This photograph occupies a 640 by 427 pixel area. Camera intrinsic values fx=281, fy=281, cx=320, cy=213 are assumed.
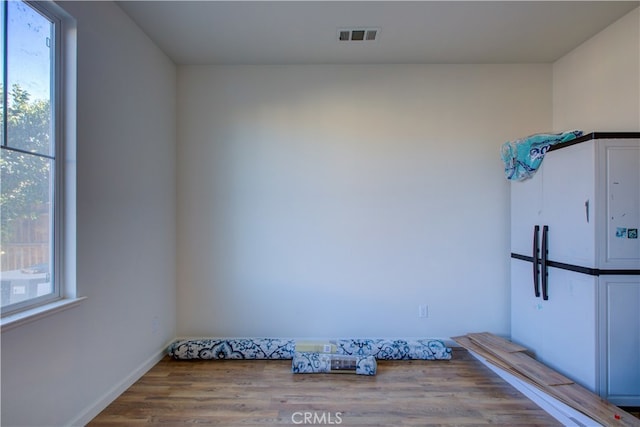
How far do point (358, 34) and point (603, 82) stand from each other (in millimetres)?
2169

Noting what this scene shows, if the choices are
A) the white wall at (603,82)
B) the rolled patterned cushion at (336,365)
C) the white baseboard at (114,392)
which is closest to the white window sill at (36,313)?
the white baseboard at (114,392)

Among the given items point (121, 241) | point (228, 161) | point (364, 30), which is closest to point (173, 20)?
point (228, 161)

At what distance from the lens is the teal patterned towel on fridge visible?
229 centimetres

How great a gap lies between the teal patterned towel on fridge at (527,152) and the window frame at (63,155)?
345cm

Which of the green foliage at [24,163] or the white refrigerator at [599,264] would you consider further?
the white refrigerator at [599,264]

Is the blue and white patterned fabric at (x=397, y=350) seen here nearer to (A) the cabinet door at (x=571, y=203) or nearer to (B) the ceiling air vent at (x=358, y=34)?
(A) the cabinet door at (x=571, y=203)

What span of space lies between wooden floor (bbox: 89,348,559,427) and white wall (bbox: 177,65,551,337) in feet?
1.91

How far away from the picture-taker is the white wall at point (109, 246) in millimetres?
1572

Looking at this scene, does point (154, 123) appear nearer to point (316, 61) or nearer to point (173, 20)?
point (173, 20)

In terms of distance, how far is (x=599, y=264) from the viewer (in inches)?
76.2

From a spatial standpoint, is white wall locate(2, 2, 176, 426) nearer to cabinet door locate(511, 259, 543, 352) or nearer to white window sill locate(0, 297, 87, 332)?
white window sill locate(0, 297, 87, 332)

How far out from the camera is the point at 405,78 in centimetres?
295

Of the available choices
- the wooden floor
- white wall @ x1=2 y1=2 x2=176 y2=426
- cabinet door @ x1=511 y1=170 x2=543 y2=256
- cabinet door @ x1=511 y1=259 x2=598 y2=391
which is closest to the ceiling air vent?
white wall @ x1=2 y1=2 x2=176 y2=426

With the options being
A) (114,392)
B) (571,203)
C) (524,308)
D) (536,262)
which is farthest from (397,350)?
(114,392)
